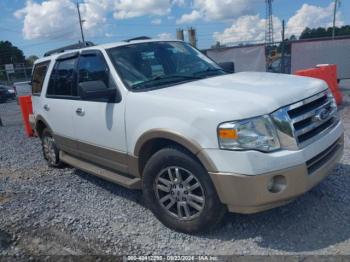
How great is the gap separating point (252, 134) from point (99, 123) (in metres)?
2.03

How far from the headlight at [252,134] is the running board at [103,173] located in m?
1.42

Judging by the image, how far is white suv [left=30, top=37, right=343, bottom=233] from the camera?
9.80 ft

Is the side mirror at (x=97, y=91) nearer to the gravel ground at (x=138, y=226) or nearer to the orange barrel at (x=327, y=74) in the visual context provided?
the gravel ground at (x=138, y=226)

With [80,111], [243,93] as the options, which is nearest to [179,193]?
[243,93]

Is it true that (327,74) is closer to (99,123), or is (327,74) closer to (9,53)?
(99,123)

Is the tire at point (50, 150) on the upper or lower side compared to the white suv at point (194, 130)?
lower

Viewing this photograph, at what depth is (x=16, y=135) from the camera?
1040 centimetres

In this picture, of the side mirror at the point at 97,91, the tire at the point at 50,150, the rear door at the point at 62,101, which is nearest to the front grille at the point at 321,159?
the side mirror at the point at 97,91

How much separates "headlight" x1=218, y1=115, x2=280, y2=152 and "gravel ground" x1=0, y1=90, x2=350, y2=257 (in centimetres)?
101

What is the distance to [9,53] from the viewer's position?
69.6 meters

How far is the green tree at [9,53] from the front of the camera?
67.8 m

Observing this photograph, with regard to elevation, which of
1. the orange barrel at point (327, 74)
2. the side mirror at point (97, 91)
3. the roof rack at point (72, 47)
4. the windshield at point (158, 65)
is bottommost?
the orange barrel at point (327, 74)

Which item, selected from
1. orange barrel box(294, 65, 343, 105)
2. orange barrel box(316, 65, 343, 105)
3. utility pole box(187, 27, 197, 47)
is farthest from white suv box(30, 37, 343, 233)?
utility pole box(187, 27, 197, 47)

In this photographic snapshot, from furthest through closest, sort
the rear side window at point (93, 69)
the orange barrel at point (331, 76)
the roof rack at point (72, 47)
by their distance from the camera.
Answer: the orange barrel at point (331, 76) < the roof rack at point (72, 47) < the rear side window at point (93, 69)
